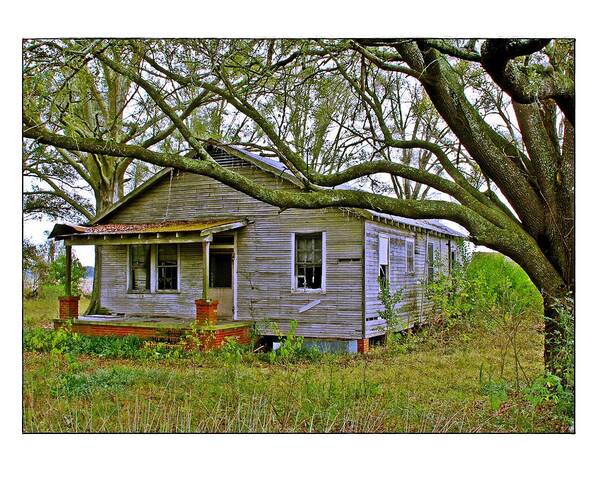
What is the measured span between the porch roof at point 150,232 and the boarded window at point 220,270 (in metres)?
0.60

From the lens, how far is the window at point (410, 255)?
1184 cm

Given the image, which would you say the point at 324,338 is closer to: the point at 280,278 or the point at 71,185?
the point at 280,278

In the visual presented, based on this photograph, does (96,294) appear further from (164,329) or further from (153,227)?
(164,329)

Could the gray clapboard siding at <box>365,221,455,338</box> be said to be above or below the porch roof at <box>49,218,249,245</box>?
below

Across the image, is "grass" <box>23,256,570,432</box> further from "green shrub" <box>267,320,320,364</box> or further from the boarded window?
the boarded window

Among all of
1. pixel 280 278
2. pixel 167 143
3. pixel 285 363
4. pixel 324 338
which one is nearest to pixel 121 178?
pixel 167 143

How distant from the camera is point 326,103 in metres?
8.07

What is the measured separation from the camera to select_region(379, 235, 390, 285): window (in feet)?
34.6

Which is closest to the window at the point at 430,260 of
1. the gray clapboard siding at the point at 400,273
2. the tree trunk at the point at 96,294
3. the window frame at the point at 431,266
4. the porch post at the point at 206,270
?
the window frame at the point at 431,266

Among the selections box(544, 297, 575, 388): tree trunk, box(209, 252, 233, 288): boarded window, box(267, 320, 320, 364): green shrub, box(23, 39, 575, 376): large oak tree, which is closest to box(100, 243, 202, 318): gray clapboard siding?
box(209, 252, 233, 288): boarded window

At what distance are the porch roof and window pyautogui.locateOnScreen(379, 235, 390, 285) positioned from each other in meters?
2.39

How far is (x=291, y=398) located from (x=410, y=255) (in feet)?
22.1

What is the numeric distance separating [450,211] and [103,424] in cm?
378

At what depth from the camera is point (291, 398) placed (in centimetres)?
580
